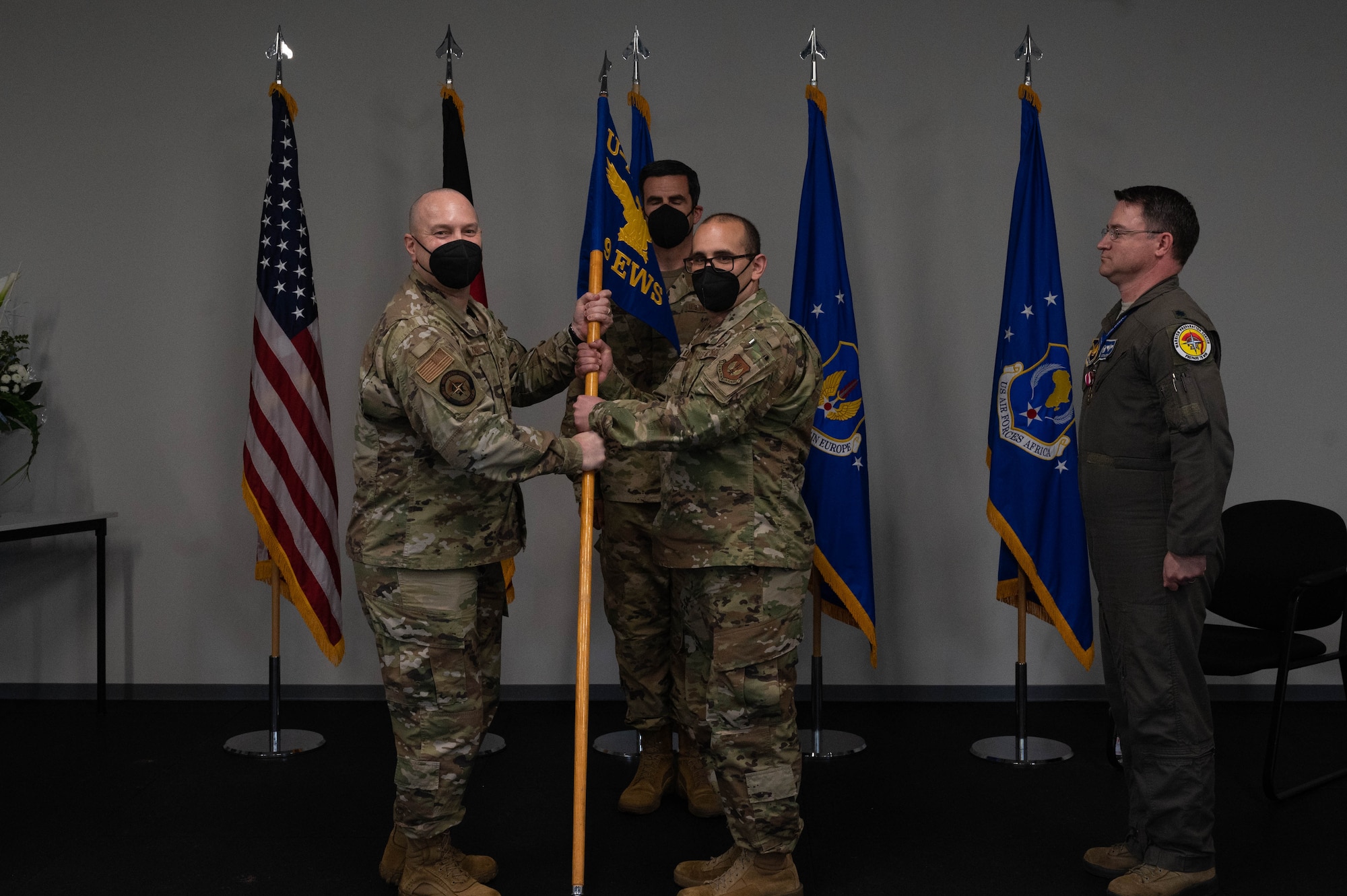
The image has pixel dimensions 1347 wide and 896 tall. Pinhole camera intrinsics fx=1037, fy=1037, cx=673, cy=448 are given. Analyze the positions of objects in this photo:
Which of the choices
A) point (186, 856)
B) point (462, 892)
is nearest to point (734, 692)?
point (462, 892)

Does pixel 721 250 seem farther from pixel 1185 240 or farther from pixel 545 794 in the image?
pixel 545 794

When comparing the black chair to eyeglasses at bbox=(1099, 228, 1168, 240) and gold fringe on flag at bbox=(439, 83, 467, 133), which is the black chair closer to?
eyeglasses at bbox=(1099, 228, 1168, 240)

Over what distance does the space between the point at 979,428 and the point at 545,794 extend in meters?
2.44

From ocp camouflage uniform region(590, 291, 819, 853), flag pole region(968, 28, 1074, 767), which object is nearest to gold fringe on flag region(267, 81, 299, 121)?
ocp camouflage uniform region(590, 291, 819, 853)

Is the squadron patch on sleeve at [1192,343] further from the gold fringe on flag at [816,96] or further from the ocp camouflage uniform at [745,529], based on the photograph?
the gold fringe on flag at [816,96]

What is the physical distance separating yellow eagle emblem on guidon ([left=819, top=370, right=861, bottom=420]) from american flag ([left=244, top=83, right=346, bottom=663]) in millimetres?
1888

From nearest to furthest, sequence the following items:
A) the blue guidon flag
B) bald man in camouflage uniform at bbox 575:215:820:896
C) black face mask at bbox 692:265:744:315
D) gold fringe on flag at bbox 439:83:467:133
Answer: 1. bald man in camouflage uniform at bbox 575:215:820:896
2. black face mask at bbox 692:265:744:315
3. the blue guidon flag
4. gold fringe on flag at bbox 439:83:467:133

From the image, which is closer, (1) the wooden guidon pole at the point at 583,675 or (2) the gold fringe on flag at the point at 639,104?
(1) the wooden guidon pole at the point at 583,675

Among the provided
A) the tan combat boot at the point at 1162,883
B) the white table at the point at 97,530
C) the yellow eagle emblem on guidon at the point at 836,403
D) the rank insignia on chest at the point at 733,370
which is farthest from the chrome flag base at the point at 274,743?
the tan combat boot at the point at 1162,883

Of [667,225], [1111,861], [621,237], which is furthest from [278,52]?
[1111,861]

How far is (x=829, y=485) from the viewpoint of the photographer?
3812mm

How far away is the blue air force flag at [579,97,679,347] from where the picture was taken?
2854 millimetres

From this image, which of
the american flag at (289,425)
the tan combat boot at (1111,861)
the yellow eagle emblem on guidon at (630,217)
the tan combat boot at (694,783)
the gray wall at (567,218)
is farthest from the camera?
the gray wall at (567,218)

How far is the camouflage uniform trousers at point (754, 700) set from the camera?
8.39 ft
